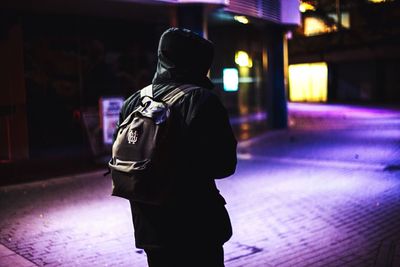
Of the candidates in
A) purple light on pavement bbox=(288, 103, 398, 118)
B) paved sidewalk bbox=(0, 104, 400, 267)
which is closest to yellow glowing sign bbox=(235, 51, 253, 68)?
paved sidewalk bbox=(0, 104, 400, 267)

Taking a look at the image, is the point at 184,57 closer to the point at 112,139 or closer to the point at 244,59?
the point at 112,139

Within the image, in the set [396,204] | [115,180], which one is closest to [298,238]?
[396,204]

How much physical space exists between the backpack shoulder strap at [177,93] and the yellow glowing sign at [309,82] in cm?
3865

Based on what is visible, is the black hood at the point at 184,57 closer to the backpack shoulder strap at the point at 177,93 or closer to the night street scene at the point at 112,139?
the backpack shoulder strap at the point at 177,93

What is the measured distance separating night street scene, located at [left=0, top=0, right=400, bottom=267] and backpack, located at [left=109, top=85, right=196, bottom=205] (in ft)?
0.79

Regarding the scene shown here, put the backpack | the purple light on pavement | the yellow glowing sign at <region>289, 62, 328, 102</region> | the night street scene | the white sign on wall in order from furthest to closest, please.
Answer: the yellow glowing sign at <region>289, 62, 328, 102</region>
the purple light on pavement
the white sign on wall
the night street scene
the backpack

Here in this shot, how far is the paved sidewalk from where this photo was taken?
17.8 ft

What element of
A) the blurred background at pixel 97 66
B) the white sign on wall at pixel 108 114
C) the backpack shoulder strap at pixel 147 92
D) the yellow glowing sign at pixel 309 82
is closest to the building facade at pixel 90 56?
the blurred background at pixel 97 66

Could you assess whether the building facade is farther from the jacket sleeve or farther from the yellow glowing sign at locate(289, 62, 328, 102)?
the yellow glowing sign at locate(289, 62, 328, 102)

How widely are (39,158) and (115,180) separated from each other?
11.0 metres

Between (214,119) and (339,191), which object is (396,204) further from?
(214,119)

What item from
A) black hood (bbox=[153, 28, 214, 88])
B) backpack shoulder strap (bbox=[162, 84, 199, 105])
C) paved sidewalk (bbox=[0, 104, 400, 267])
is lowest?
paved sidewalk (bbox=[0, 104, 400, 267])

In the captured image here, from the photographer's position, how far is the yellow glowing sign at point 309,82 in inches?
1593

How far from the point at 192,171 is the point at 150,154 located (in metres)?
0.28
